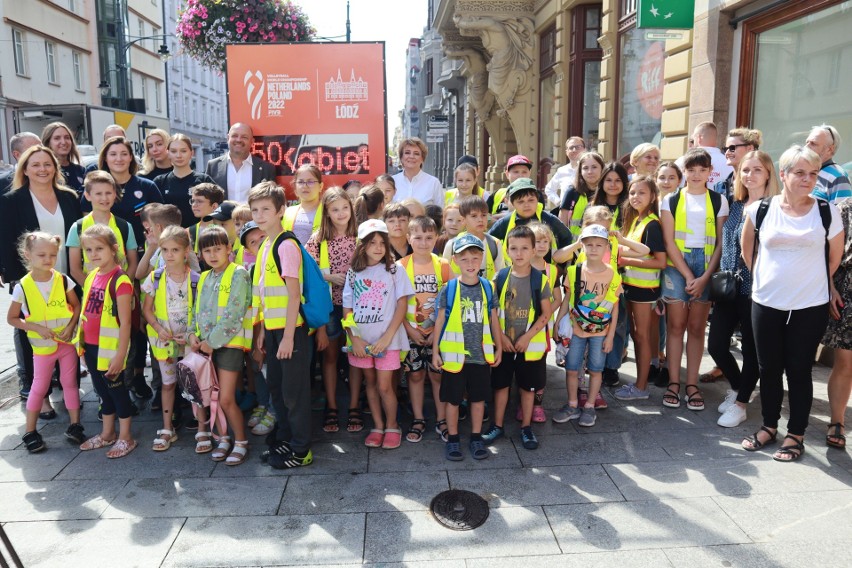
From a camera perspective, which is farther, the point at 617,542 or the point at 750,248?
the point at 750,248

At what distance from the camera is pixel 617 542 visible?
10.3 feet

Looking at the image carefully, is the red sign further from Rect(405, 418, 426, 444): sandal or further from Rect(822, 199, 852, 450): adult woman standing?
Rect(405, 418, 426, 444): sandal

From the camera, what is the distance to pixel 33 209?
16.4ft

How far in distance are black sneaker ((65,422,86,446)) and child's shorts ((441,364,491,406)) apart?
260cm

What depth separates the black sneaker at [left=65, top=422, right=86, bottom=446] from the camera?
175 inches

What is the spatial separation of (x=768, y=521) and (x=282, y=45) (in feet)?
20.2

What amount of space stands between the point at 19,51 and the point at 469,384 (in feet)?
99.0

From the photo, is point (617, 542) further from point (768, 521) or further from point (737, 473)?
point (737, 473)

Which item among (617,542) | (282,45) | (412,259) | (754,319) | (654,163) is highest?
(282,45)

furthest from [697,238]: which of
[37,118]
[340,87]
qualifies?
[37,118]

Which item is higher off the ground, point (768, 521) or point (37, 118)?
point (37, 118)

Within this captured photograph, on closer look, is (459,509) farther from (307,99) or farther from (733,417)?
(307,99)

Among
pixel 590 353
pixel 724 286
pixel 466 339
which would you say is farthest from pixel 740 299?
pixel 466 339

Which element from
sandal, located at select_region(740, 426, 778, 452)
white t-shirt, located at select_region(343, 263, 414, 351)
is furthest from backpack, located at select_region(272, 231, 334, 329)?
sandal, located at select_region(740, 426, 778, 452)
